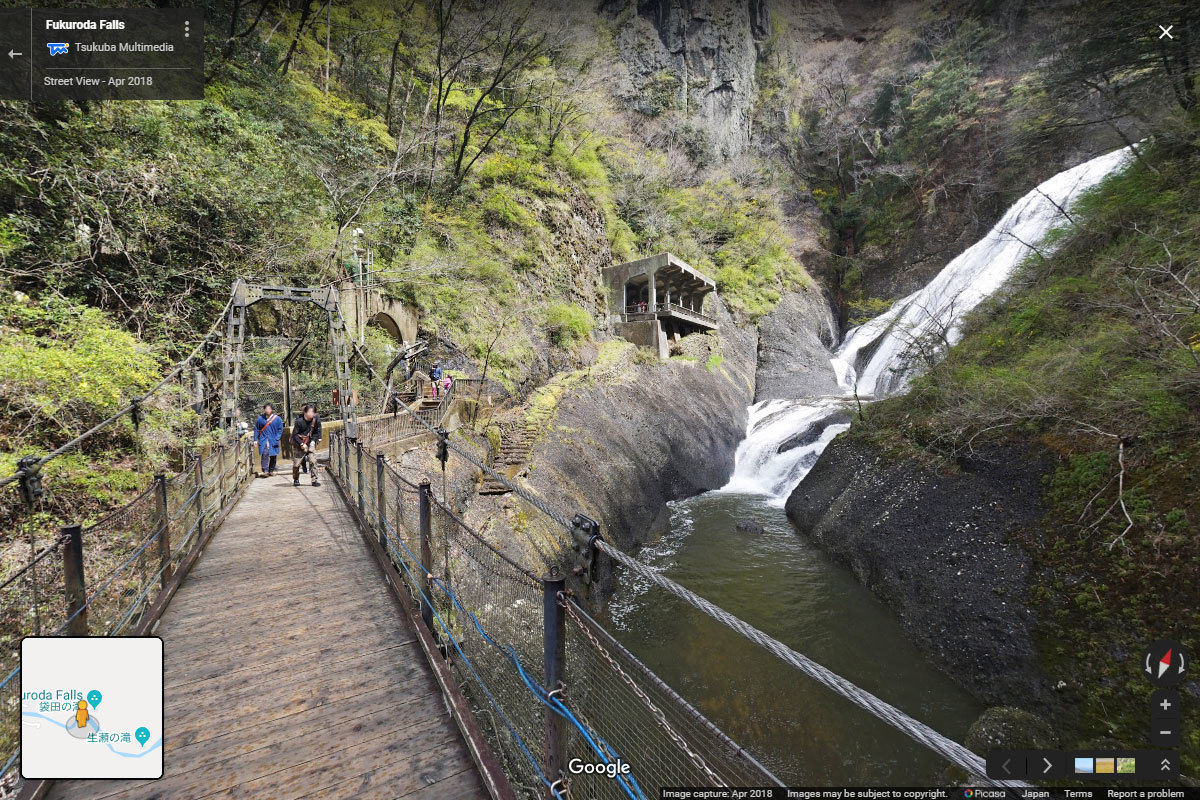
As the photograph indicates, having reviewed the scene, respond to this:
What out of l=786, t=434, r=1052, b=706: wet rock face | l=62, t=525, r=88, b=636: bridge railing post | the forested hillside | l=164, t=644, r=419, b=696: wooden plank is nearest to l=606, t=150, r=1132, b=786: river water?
l=786, t=434, r=1052, b=706: wet rock face

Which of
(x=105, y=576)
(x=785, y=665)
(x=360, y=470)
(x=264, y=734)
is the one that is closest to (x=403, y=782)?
(x=264, y=734)

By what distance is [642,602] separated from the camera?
28.5ft

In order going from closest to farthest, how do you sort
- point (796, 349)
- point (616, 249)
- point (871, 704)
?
1. point (871, 704)
2. point (616, 249)
3. point (796, 349)

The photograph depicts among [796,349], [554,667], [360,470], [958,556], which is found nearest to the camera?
[554,667]

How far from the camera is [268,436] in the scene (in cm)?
875

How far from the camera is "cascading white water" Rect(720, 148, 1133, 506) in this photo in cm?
1442

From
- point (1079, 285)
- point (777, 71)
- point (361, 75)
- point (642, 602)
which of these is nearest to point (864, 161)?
point (777, 71)

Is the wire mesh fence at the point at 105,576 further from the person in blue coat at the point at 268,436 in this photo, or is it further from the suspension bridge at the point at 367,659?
the person in blue coat at the point at 268,436

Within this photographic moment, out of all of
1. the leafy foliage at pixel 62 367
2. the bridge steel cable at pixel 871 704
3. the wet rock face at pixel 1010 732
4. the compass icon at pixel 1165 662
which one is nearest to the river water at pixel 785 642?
the wet rock face at pixel 1010 732

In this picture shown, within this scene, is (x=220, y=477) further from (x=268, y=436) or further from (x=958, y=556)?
(x=958, y=556)

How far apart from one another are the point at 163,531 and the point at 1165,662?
999cm

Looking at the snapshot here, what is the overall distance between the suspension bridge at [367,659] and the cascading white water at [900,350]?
11084 millimetres

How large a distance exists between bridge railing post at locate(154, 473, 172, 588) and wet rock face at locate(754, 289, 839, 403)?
23.6 meters

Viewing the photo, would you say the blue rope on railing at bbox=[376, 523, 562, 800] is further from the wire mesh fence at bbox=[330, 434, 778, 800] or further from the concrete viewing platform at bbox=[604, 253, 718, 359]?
the concrete viewing platform at bbox=[604, 253, 718, 359]
